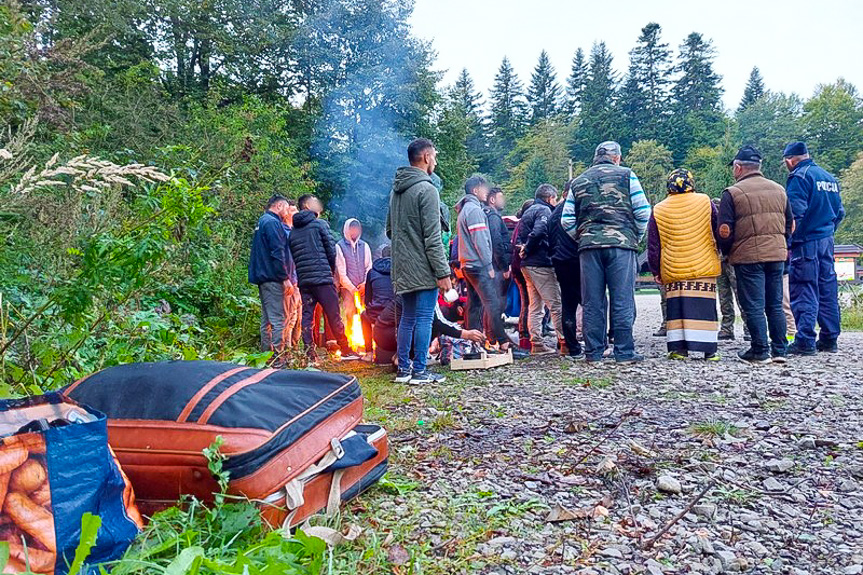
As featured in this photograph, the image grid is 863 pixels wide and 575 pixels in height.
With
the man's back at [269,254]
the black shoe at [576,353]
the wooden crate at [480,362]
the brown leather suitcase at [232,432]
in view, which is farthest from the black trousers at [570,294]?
the brown leather suitcase at [232,432]

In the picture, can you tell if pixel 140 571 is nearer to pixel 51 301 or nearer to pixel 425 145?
pixel 51 301

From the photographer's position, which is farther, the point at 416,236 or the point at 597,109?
the point at 597,109

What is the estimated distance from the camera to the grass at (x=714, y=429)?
3571 millimetres

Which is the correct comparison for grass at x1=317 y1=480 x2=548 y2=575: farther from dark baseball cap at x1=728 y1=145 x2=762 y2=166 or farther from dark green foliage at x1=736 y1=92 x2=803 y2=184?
dark green foliage at x1=736 y1=92 x2=803 y2=184

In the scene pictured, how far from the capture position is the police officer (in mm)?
6605

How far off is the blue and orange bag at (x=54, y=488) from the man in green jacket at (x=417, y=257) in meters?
3.80

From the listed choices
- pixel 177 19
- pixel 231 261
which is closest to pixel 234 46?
pixel 177 19

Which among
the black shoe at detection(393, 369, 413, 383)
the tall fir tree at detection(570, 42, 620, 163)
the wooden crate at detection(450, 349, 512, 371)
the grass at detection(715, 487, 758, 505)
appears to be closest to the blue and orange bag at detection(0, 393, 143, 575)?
the grass at detection(715, 487, 758, 505)

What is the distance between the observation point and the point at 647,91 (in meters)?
76.1

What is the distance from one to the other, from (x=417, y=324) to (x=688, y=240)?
3.11m

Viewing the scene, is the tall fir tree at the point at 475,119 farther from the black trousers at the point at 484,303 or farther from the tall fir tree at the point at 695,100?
the black trousers at the point at 484,303

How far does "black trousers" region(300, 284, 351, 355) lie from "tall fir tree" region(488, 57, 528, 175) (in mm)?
69147

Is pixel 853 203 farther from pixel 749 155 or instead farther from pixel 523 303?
pixel 749 155

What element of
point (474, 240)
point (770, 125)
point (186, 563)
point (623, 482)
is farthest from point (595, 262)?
point (770, 125)
